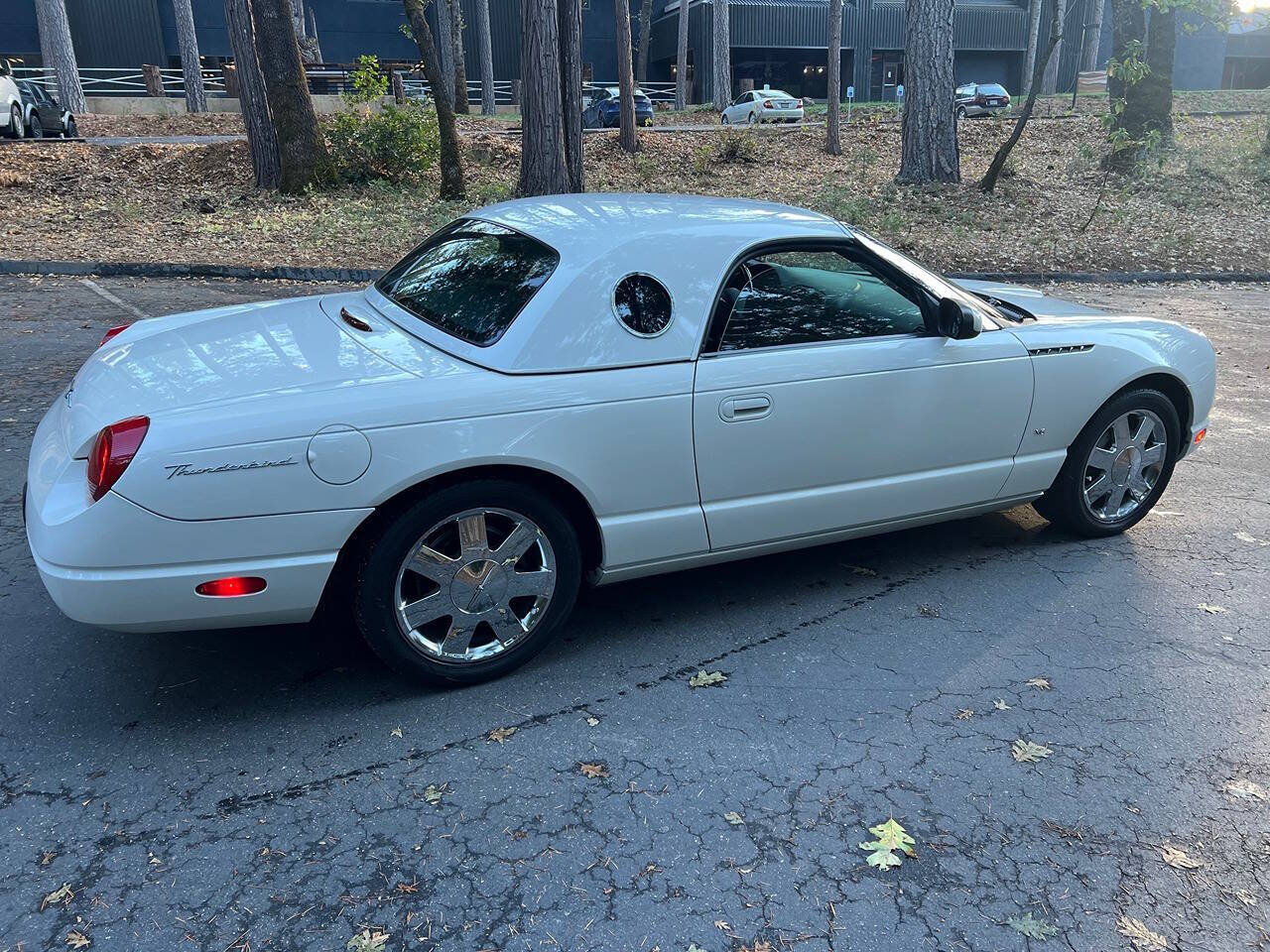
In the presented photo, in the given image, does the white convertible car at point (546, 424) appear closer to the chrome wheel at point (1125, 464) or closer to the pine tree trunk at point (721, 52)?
the chrome wheel at point (1125, 464)

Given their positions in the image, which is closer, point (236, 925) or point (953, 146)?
point (236, 925)

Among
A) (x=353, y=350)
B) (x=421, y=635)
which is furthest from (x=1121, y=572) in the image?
(x=353, y=350)

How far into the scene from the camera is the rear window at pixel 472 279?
367cm

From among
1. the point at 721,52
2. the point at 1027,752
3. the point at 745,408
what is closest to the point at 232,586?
the point at 745,408

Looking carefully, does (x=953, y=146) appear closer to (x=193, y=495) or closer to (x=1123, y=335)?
(x=1123, y=335)

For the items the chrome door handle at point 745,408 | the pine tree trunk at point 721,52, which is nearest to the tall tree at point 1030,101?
the chrome door handle at point 745,408

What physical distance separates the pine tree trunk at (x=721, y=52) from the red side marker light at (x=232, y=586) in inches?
1376

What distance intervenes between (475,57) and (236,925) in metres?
48.2

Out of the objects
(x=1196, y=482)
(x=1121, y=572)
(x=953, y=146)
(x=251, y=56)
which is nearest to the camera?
(x=1121, y=572)

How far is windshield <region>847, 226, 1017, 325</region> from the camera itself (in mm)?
4203

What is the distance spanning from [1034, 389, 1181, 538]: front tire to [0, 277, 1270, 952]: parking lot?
337 millimetres

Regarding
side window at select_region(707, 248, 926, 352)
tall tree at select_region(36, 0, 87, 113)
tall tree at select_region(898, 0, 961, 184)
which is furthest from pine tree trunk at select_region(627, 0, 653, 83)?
side window at select_region(707, 248, 926, 352)

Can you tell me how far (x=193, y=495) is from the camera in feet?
9.70

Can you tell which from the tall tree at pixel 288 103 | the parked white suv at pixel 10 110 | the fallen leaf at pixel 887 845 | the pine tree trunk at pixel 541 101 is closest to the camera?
the fallen leaf at pixel 887 845
